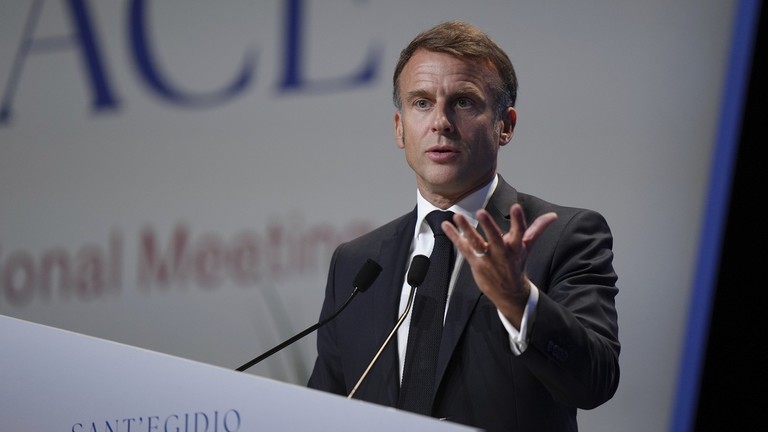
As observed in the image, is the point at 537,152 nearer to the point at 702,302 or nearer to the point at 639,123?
the point at 639,123

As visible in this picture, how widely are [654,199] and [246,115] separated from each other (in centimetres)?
158

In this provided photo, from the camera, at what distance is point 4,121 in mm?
4105

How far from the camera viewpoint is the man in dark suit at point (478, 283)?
173 cm

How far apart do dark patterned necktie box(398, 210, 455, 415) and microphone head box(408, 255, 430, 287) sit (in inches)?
5.0

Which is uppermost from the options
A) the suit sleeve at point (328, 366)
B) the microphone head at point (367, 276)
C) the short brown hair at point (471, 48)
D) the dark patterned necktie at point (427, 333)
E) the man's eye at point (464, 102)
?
the short brown hair at point (471, 48)

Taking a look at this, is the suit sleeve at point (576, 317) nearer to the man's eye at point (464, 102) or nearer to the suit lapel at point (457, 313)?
the suit lapel at point (457, 313)

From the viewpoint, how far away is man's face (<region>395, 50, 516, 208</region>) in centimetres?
226

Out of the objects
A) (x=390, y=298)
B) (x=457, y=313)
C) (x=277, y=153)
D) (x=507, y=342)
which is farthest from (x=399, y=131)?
(x=277, y=153)

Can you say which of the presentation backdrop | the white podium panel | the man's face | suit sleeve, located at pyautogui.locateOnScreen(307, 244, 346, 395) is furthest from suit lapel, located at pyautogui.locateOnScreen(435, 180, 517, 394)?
the presentation backdrop

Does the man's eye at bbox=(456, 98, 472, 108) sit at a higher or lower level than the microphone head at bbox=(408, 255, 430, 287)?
higher

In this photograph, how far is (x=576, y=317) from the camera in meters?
1.95

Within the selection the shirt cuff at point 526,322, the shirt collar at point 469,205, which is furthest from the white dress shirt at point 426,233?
the shirt cuff at point 526,322

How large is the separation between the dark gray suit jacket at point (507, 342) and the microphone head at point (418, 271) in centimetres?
13

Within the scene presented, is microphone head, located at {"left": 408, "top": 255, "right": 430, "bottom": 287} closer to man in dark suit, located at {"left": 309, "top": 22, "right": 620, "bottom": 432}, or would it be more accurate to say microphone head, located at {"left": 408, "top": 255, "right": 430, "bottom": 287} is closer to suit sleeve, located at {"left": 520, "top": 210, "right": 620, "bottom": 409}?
man in dark suit, located at {"left": 309, "top": 22, "right": 620, "bottom": 432}
